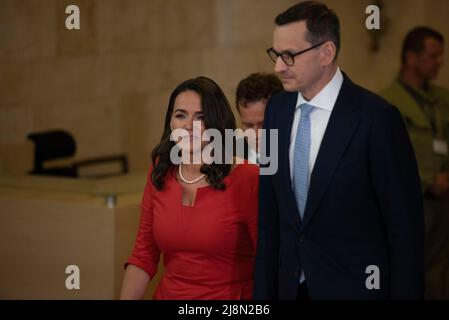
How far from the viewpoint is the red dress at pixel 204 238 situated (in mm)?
2420

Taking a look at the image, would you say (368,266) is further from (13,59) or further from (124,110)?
(124,110)

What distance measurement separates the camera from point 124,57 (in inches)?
240

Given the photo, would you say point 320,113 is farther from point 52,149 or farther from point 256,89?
point 52,149

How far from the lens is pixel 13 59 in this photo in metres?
5.36

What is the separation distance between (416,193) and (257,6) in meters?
4.08

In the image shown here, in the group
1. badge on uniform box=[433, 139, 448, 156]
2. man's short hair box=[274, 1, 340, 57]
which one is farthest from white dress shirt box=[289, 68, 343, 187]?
badge on uniform box=[433, 139, 448, 156]

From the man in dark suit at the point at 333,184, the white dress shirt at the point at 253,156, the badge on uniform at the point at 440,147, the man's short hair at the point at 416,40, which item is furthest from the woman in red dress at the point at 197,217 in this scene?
the man's short hair at the point at 416,40

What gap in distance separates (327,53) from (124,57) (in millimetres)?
3983

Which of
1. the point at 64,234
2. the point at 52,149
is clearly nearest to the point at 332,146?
the point at 64,234

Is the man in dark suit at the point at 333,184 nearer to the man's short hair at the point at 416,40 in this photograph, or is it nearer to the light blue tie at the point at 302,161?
the light blue tie at the point at 302,161

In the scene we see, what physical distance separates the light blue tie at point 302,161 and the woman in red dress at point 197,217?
22cm

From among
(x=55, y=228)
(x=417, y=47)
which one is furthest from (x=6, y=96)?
(x=417, y=47)

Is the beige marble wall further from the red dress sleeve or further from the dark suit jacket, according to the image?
the dark suit jacket

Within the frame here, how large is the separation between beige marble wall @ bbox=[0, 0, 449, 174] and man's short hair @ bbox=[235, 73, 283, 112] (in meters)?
2.25
